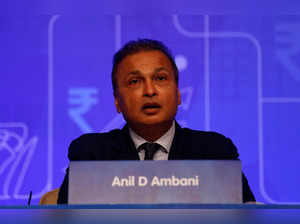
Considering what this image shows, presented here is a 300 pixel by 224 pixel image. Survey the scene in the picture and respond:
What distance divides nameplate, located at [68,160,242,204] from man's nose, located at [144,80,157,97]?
0.95ft

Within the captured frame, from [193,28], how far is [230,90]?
0.46m

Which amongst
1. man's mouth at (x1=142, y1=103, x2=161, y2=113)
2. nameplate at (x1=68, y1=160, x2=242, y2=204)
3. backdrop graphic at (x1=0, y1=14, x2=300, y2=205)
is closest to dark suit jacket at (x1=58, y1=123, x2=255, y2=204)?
man's mouth at (x1=142, y1=103, x2=161, y2=113)

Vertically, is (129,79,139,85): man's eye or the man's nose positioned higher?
(129,79,139,85): man's eye

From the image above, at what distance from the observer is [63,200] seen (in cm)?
108

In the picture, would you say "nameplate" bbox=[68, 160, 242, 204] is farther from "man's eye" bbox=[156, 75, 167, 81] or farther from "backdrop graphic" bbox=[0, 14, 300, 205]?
"backdrop graphic" bbox=[0, 14, 300, 205]

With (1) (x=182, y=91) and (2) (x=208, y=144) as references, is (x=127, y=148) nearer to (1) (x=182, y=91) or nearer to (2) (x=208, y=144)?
(2) (x=208, y=144)

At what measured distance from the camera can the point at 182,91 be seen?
2.70m

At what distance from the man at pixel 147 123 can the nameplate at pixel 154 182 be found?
26 cm

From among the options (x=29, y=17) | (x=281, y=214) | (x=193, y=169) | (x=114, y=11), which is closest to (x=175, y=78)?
(x=193, y=169)

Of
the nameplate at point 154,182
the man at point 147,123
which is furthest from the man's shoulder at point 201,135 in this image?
the nameplate at point 154,182

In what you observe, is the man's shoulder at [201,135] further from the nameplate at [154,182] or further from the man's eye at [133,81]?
the nameplate at [154,182]

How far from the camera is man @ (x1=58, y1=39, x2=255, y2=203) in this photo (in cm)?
108

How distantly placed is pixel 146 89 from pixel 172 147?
0.53ft

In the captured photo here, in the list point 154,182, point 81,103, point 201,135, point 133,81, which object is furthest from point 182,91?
point 154,182
